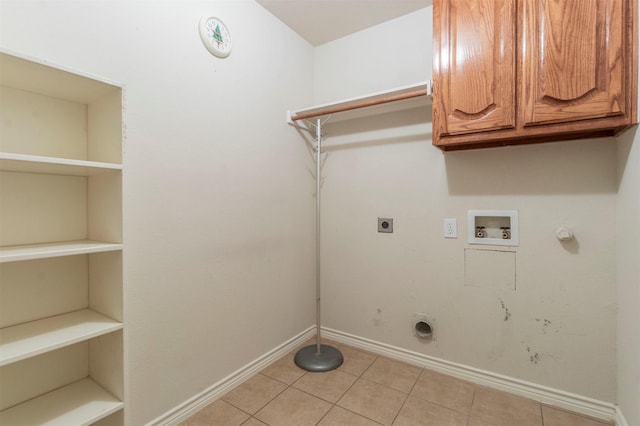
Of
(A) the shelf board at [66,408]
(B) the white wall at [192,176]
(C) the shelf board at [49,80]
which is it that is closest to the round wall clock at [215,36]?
(B) the white wall at [192,176]

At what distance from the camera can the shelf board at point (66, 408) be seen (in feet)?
3.11

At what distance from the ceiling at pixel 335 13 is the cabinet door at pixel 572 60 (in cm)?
85

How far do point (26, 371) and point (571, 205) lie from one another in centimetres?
253

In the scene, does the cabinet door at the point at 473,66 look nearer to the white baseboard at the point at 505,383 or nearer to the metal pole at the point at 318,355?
the metal pole at the point at 318,355

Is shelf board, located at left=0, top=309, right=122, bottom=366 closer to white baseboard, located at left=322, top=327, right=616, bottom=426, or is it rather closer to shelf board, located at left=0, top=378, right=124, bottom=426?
shelf board, located at left=0, top=378, right=124, bottom=426

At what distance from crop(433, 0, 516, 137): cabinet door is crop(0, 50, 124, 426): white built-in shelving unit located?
1528mm

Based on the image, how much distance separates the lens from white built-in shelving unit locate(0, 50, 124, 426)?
98cm

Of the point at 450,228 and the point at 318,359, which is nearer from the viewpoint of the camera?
the point at 450,228

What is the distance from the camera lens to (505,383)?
1.75 meters

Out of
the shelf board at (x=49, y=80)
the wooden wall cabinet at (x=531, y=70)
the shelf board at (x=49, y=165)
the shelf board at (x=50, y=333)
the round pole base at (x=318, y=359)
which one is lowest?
the round pole base at (x=318, y=359)

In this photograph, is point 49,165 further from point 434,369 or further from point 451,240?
point 434,369

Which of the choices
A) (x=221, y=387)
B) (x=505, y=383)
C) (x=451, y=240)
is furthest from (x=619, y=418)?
(x=221, y=387)

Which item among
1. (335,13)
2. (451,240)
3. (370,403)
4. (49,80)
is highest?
(335,13)

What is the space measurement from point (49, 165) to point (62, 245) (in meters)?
0.30
